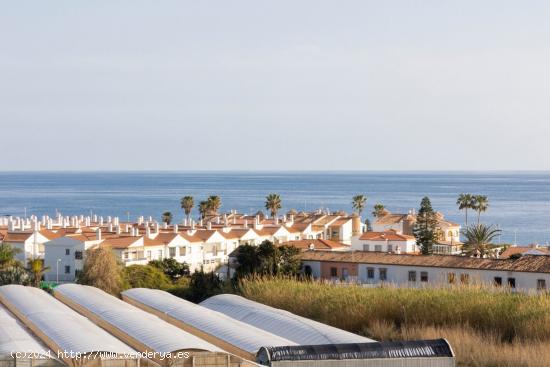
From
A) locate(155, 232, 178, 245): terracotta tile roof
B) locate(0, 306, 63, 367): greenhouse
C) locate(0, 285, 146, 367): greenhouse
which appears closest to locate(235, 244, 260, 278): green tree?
locate(155, 232, 178, 245): terracotta tile roof

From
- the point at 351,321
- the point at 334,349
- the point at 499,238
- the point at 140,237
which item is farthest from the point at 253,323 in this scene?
the point at 499,238

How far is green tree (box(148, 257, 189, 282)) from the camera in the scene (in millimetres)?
53500

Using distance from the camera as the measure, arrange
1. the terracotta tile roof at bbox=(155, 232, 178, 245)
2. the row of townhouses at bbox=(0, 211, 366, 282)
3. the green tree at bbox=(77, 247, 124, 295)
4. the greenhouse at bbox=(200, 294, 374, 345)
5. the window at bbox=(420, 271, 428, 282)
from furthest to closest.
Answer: the terracotta tile roof at bbox=(155, 232, 178, 245) → the row of townhouses at bbox=(0, 211, 366, 282) → the window at bbox=(420, 271, 428, 282) → the green tree at bbox=(77, 247, 124, 295) → the greenhouse at bbox=(200, 294, 374, 345)

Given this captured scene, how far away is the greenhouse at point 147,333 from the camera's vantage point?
1342 cm

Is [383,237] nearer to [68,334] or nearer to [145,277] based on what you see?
[145,277]

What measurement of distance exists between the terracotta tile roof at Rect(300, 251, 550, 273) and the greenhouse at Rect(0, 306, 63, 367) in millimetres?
31632

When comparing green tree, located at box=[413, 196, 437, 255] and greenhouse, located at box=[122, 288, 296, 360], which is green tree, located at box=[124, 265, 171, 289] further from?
green tree, located at box=[413, 196, 437, 255]

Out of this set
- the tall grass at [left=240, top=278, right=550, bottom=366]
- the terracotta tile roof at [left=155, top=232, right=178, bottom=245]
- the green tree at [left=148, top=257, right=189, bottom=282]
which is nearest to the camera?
the tall grass at [left=240, top=278, right=550, bottom=366]

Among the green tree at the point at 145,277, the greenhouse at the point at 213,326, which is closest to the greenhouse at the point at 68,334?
the greenhouse at the point at 213,326

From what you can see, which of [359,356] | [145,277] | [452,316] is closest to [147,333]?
[359,356]

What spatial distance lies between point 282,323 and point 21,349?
244 inches

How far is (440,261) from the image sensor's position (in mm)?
47250

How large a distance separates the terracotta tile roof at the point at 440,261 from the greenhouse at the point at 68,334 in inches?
1111

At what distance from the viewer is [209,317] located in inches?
736
